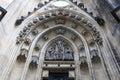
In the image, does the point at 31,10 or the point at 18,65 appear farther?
the point at 31,10

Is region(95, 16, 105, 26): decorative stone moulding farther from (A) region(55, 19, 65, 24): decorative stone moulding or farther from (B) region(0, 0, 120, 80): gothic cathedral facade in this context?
(A) region(55, 19, 65, 24): decorative stone moulding

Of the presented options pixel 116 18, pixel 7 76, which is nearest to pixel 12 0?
pixel 7 76

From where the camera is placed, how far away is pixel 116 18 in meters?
5.23

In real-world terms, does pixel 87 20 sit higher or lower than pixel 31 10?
lower

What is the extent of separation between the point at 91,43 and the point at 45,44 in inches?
53.1

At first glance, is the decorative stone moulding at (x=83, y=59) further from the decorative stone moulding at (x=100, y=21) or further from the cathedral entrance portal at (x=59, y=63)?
the decorative stone moulding at (x=100, y=21)

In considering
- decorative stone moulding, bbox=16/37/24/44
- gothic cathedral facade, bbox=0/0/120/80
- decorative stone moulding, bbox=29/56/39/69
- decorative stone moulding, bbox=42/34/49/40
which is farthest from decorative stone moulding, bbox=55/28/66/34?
decorative stone moulding, bbox=29/56/39/69

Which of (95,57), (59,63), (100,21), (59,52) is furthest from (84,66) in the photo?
(100,21)

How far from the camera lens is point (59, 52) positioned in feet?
19.9

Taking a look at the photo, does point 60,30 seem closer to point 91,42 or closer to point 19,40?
point 91,42

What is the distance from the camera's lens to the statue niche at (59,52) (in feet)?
19.1

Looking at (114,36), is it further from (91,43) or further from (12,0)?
(12,0)

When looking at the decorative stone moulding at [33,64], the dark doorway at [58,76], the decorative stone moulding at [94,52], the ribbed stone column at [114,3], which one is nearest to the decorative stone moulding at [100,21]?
the ribbed stone column at [114,3]

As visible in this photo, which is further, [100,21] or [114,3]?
[100,21]
